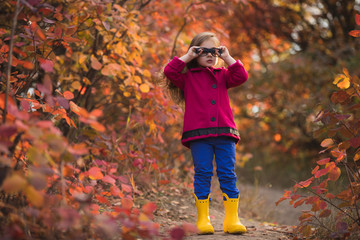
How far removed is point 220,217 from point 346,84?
1819 millimetres

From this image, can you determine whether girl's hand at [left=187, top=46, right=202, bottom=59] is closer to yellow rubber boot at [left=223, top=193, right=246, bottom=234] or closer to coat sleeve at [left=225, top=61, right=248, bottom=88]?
coat sleeve at [left=225, top=61, right=248, bottom=88]

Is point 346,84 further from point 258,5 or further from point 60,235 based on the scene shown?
point 258,5

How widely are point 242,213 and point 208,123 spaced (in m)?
2.04

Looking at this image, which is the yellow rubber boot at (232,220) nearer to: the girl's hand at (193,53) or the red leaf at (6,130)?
the girl's hand at (193,53)

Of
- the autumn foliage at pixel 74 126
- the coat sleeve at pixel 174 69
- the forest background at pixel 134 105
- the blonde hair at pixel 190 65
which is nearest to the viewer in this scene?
the autumn foliage at pixel 74 126

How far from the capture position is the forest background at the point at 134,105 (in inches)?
55.7

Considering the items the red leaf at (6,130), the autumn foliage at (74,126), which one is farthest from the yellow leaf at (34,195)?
the red leaf at (6,130)

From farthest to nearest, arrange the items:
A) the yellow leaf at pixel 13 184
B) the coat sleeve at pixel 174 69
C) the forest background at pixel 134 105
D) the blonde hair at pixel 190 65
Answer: the blonde hair at pixel 190 65, the coat sleeve at pixel 174 69, the forest background at pixel 134 105, the yellow leaf at pixel 13 184

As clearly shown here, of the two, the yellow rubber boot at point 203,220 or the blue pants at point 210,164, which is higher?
the blue pants at point 210,164

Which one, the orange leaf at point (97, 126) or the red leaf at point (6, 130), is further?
the orange leaf at point (97, 126)

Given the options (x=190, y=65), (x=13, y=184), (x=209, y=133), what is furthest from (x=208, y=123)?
(x=13, y=184)

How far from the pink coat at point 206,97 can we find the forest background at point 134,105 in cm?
53

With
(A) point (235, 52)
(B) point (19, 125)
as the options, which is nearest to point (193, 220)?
(B) point (19, 125)

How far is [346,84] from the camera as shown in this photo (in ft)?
7.04
